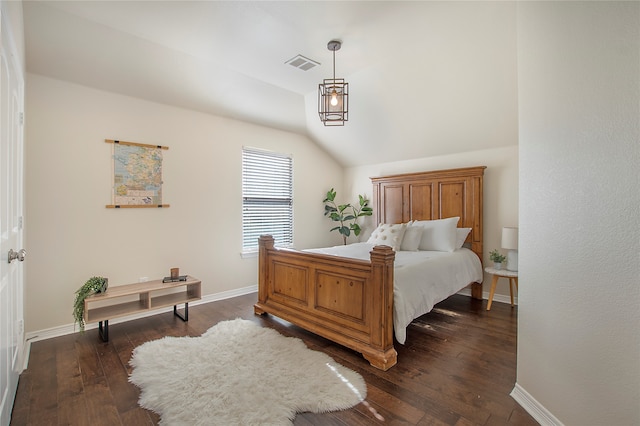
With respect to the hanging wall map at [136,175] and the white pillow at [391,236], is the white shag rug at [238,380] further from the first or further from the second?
the white pillow at [391,236]

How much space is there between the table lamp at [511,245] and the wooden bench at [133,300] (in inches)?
147

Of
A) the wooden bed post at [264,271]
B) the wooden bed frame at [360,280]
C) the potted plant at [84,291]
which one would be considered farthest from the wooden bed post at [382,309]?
the potted plant at [84,291]

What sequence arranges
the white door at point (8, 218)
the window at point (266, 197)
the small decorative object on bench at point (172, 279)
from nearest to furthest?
the white door at point (8, 218)
the small decorative object on bench at point (172, 279)
the window at point (266, 197)

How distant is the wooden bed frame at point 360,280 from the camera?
238cm

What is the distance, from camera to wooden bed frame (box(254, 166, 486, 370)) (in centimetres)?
238

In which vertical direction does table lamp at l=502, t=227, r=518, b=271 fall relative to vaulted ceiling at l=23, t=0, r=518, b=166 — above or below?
below

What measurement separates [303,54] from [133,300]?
330 centimetres

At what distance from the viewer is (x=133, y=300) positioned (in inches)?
134

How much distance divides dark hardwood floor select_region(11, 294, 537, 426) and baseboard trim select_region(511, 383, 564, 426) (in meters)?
0.03

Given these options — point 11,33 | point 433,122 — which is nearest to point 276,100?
point 433,122

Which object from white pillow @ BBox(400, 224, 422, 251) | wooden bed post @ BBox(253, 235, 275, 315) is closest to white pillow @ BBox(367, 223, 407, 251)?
white pillow @ BBox(400, 224, 422, 251)

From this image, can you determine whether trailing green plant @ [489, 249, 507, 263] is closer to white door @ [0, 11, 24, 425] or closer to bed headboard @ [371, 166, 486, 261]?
bed headboard @ [371, 166, 486, 261]

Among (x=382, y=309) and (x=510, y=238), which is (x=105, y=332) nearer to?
(x=382, y=309)

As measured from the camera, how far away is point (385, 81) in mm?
3709
